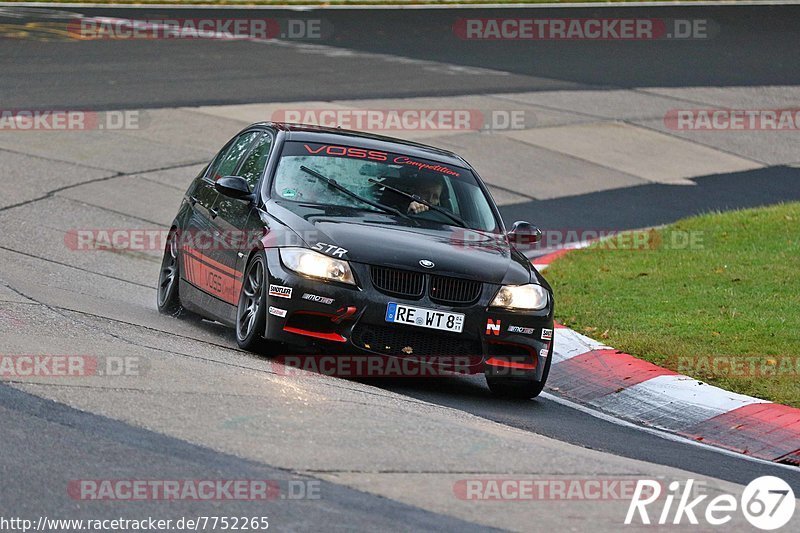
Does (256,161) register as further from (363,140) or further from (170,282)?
(170,282)

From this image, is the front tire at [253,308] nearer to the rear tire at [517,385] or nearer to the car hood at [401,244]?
the car hood at [401,244]

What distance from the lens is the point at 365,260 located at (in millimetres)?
8875

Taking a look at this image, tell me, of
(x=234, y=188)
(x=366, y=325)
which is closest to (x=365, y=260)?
(x=366, y=325)

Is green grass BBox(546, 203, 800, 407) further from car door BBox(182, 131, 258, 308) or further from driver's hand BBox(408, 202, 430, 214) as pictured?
car door BBox(182, 131, 258, 308)

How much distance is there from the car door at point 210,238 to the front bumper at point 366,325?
3.11 feet

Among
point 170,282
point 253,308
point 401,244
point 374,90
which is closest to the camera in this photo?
point 401,244

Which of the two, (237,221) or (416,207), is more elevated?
(416,207)

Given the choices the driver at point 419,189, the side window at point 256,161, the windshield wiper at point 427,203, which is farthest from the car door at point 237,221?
the driver at point 419,189

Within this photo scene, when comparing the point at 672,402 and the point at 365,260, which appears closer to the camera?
the point at 365,260

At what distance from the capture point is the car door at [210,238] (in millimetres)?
10094

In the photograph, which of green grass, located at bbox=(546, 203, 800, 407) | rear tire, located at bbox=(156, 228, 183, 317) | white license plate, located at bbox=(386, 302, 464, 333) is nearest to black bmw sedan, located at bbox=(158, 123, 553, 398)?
white license plate, located at bbox=(386, 302, 464, 333)

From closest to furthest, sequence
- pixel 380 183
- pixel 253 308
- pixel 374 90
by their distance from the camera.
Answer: pixel 253 308, pixel 380 183, pixel 374 90

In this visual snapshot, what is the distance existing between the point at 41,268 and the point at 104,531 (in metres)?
7.35

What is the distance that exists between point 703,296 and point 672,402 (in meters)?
3.16
